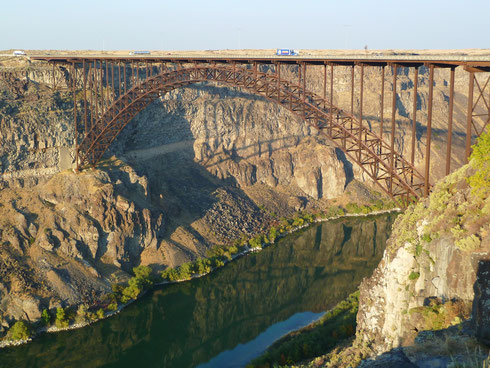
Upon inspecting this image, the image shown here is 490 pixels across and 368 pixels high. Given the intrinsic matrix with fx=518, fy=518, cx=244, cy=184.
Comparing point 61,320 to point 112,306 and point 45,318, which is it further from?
point 112,306

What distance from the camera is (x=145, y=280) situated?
130ft

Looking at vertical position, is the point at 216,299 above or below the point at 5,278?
below

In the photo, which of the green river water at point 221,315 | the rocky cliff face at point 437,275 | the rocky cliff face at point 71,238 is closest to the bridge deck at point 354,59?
the rocky cliff face at point 437,275

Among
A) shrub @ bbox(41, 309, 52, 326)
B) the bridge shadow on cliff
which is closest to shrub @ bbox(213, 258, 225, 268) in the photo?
the bridge shadow on cliff

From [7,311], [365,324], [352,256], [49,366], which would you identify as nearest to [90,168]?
[7,311]

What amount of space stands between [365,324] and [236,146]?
45.8 m

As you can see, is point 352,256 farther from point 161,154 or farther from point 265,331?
point 161,154

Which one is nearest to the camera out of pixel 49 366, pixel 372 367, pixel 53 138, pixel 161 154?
pixel 372 367

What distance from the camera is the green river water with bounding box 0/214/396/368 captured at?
31703 mm

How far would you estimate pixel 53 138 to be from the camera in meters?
45.2

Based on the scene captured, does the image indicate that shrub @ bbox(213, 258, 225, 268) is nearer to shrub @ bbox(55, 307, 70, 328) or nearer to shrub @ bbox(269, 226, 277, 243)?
shrub @ bbox(269, 226, 277, 243)

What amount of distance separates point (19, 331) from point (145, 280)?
9.95 metres

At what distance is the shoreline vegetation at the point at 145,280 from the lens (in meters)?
33.4

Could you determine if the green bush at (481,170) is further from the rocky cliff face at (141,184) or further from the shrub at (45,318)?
the rocky cliff face at (141,184)
